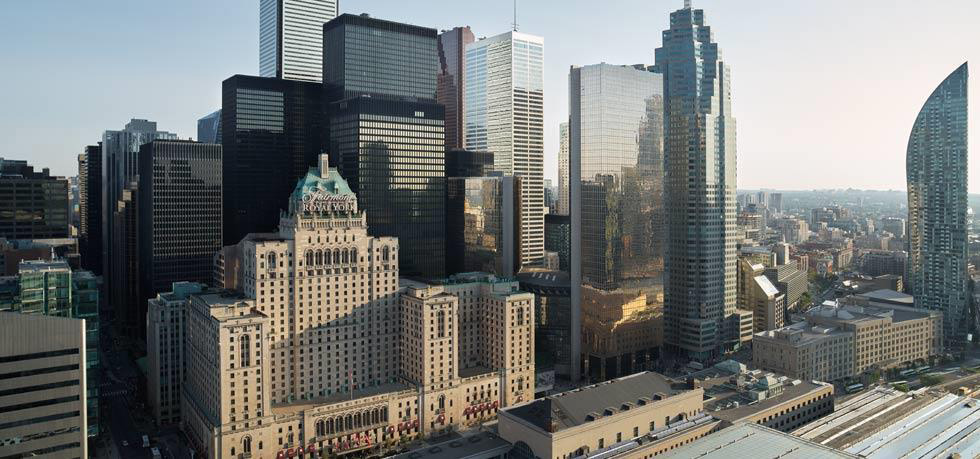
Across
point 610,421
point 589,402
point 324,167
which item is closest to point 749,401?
point 610,421

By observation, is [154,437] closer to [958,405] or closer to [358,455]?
[358,455]

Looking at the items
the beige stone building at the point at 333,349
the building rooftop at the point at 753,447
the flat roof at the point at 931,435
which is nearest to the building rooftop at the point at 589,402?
the building rooftop at the point at 753,447

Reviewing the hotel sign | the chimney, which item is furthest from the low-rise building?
the chimney

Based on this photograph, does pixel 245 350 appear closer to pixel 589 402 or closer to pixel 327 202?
pixel 327 202

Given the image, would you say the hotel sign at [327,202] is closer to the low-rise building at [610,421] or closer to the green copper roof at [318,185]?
the green copper roof at [318,185]

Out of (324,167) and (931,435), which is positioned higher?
(324,167)

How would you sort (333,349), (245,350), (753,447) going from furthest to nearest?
(333,349) → (245,350) → (753,447)
